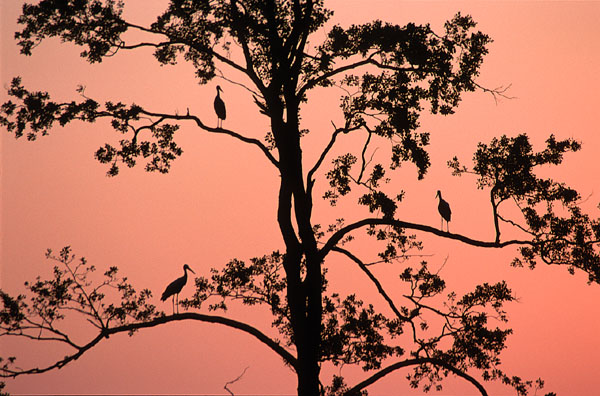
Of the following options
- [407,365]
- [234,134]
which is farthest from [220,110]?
[407,365]

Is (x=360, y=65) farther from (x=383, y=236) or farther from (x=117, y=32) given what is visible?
(x=117, y=32)

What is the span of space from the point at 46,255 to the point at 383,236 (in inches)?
256

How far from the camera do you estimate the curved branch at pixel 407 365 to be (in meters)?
13.4

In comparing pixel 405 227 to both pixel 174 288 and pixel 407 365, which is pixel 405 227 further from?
pixel 174 288

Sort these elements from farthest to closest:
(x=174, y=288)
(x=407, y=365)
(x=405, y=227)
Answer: (x=174, y=288) < (x=407, y=365) < (x=405, y=227)

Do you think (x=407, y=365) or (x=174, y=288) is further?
(x=174, y=288)

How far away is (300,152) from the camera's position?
13.5 meters

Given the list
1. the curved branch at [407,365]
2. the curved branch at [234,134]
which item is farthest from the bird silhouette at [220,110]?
the curved branch at [407,365]

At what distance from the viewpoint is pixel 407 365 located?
13.8 meters

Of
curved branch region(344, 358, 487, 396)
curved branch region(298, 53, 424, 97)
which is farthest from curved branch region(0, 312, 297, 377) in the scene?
curved branch region(298, 53, 424, 97)

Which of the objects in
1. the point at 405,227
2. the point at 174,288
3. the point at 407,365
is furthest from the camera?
the point at 174,288

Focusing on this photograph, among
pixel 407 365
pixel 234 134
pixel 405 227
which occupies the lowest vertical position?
pixel 407 365

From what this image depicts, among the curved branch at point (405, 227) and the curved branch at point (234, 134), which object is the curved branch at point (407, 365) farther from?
the curved branch at point (234, 134)

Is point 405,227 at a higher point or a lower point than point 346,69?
lower
